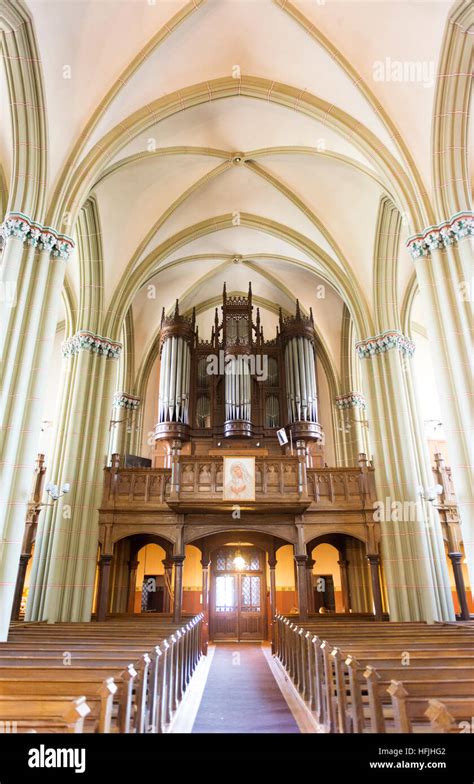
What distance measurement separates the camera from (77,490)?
1191 centimetres

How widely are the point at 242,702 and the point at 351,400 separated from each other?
40.1 ft

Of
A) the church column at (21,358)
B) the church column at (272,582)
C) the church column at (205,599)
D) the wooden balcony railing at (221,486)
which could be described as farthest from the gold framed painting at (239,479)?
the church column at (21,358)

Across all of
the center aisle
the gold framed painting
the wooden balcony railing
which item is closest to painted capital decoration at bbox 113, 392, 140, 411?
the wooden balcony railing

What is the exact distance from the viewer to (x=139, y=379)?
60.5ft

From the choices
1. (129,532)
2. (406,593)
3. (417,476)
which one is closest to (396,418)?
(417,476)

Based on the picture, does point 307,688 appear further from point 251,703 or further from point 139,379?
point 139,379

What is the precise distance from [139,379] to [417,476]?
1070 cm

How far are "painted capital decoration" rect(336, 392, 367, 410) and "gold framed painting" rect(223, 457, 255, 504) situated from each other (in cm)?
690

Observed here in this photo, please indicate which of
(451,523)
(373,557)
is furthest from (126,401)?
(451,523)

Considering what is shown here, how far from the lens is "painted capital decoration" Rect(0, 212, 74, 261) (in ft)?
29.0

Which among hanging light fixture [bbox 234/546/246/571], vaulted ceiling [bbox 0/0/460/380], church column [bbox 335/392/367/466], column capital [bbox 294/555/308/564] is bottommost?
column capital [bbox 294/555/308/564]

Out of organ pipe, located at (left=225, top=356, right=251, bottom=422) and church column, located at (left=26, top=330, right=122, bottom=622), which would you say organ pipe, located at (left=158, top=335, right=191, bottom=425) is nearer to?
organ pipe, located at (left=225, top=356, right=251, bottom=422)

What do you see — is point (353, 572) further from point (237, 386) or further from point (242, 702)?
point (242, 702)

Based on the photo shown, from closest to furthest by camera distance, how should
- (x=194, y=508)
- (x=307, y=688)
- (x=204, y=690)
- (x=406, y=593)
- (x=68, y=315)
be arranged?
(x=307, y=688)
(x=204, y=690)
(x=406, y=593)
(x=194, y=508)
(x=68, y=315)
